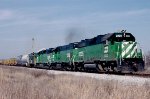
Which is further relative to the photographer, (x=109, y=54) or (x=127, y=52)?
(x=109, y=54)

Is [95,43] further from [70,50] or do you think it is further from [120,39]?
[70,50]

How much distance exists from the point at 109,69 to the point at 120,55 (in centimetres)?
245

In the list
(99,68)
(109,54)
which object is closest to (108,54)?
(109,54)

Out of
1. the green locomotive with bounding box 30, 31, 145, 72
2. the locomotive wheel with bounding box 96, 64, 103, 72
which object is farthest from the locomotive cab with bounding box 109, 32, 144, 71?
the locomotive wheel with bounding box 96, 64, 103, 72

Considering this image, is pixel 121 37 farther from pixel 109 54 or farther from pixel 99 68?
pixel 99 68

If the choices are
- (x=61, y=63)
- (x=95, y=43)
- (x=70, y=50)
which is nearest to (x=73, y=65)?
(x=70, y=50)

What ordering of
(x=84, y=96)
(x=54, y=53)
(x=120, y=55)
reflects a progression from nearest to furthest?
(x=84, y=96) → (x=120, y=55) → (x=54, y=53)

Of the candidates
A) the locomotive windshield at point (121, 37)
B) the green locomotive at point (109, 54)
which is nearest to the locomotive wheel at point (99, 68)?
the green locomotive at point (109, 54)

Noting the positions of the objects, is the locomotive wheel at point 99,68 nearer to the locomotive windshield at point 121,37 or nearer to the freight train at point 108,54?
the freight train at point 108,54

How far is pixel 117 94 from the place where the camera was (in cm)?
1209

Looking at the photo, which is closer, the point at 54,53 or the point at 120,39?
the point at 120,39

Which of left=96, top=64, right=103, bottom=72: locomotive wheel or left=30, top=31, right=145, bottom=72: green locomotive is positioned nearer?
left=30, top=31, right=145, bottom=72: green locomotive

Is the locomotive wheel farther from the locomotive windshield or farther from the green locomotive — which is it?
the locomotive windshield

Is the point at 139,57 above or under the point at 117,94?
above
